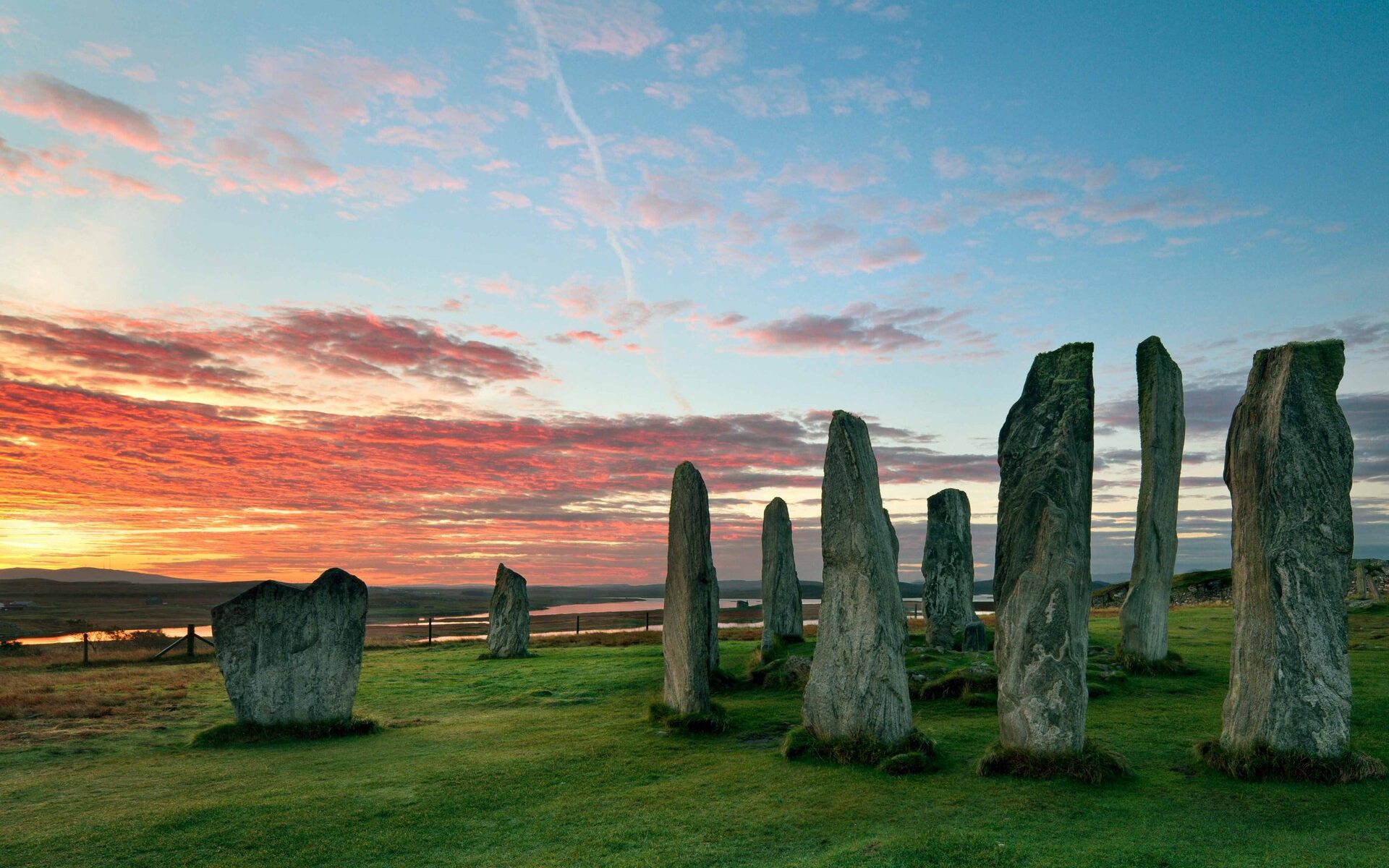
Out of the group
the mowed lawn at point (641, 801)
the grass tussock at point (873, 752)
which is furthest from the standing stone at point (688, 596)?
the grass tussock at point (873, 752)

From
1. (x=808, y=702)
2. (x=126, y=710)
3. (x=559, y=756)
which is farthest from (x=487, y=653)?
(x=808, y=702)

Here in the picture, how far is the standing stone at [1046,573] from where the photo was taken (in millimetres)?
10211

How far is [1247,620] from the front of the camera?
1053 centimetres

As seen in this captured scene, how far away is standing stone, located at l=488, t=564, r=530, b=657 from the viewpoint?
28250mm

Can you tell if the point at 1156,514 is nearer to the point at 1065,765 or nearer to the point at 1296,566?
the point at 1296,566

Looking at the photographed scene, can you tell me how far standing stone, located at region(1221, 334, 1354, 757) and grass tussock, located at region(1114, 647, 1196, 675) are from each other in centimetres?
778

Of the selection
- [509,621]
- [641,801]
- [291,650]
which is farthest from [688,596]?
[509,621]

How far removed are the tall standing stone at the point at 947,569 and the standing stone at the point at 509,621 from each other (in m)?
13.3

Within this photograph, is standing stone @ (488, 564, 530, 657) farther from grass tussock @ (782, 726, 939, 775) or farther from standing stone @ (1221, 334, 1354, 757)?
standing stone @ (1221, 334, 1354, 757)

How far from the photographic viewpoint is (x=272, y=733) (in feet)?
47.8

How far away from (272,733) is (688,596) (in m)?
7.76

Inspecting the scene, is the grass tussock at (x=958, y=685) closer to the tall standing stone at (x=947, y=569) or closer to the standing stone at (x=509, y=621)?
the tall standing stone at (x=947, y=569)

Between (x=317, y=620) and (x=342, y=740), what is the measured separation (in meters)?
2.17

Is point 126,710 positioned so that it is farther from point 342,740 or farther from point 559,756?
point 559,756
